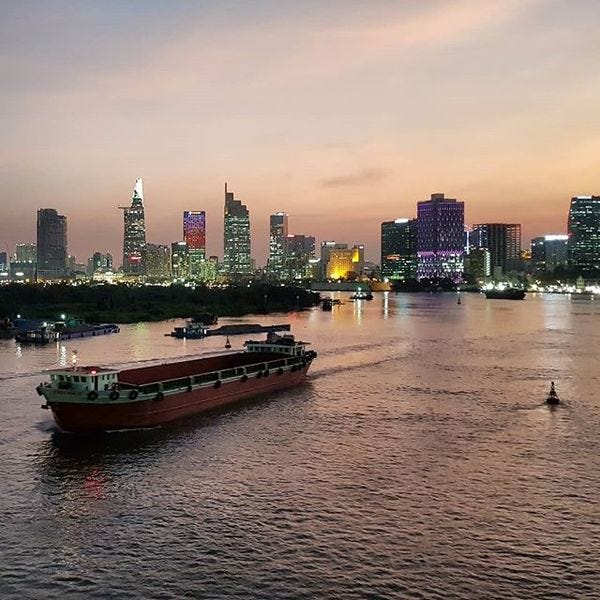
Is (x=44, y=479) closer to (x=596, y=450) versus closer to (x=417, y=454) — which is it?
(x=417, y=454)

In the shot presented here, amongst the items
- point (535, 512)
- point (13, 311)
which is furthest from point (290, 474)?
point (13, 311)

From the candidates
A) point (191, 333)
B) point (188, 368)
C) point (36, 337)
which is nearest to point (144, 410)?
point (188, 368)

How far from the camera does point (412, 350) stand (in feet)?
247

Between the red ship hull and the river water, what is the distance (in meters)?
0.89

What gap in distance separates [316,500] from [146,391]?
14.7m

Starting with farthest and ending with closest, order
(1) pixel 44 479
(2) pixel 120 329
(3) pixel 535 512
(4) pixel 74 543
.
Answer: (2) pixel 120 329, (1) pixel 44 479, (3) pixel 535 512, (4) pixel 74 543

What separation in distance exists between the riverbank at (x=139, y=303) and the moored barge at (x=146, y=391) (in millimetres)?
67804

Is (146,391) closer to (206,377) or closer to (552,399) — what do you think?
(206,377)

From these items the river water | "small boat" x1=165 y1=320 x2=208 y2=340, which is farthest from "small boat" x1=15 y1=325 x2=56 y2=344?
the river water

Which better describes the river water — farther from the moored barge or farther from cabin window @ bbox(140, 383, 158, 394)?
cabin window @ bbox(140, 383, 158, 394)

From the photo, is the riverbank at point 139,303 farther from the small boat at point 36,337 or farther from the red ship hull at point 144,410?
the red ship hull at point 144,410

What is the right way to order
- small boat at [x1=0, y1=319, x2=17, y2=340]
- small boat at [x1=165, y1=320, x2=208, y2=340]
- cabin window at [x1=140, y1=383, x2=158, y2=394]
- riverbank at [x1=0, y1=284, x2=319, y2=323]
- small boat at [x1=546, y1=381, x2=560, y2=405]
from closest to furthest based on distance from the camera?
cabin window at [x1=140, y1=383, x2=158, y2=394]
small boat at [x1=546, y1=381, x2=560, y2=405]
small boat at [x1=0, y1=319, x2=17, y2=340]
small boat at [x1=165, y1=320, x2=208, y2=340]
riverbank at [x1=0, y1=284, x2=319, y2=323]

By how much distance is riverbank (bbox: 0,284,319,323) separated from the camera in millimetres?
119894

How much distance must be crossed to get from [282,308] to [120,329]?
66668mm
